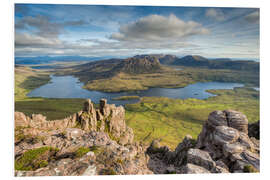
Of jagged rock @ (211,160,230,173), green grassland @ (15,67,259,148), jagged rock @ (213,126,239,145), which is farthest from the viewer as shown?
green grassland @ (15,67,259,148)

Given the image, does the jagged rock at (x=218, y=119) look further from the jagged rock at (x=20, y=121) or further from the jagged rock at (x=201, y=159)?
the jagged rock at (x=20, y=121)

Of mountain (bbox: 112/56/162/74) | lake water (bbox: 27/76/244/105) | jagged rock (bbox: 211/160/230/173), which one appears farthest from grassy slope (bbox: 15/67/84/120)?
mountain (bbox: 112/56/162/74)

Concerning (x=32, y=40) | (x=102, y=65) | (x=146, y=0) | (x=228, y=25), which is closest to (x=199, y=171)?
(x=146, y=0)

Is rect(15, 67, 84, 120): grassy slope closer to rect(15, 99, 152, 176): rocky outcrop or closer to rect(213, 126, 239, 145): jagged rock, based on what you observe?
rect(15, 99, 152, 176): rocky outcrop

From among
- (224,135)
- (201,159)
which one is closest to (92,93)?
(224,135)

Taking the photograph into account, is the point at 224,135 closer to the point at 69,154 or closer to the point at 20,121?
the point at 69,154

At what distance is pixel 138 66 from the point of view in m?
178

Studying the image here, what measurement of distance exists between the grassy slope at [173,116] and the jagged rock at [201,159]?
21422 millimetres

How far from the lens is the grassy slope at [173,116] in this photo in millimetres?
32600

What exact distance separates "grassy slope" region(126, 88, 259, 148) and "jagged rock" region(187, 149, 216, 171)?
2142cm

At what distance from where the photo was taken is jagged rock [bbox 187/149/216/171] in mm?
5058

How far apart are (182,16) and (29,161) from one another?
37.3 ft

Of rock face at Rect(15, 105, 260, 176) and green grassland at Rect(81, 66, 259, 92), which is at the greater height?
green grassland at Rect(81, 66, 259, 92)
